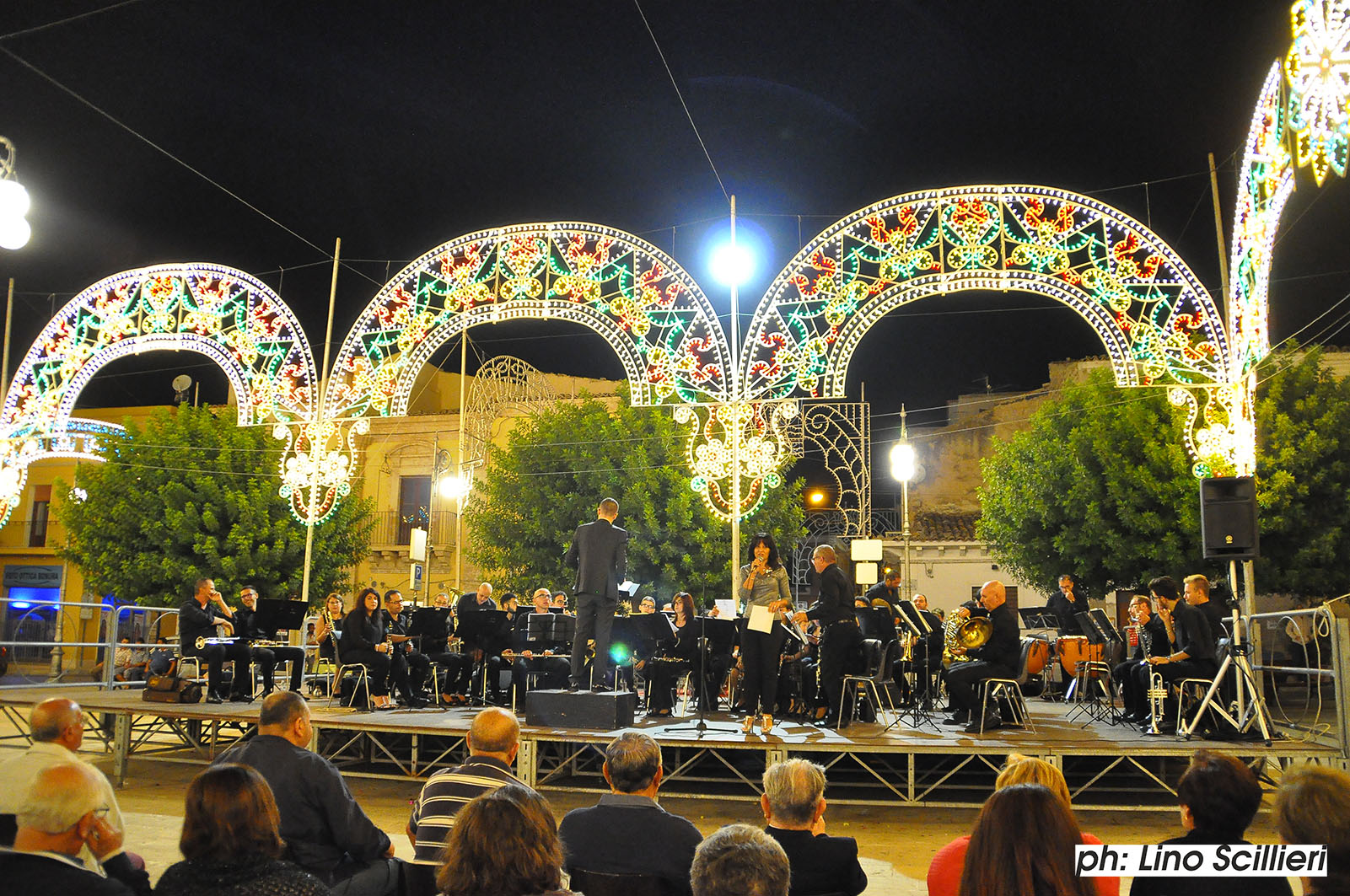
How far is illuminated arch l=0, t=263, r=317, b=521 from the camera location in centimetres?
1504

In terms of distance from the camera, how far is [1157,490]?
20641mm

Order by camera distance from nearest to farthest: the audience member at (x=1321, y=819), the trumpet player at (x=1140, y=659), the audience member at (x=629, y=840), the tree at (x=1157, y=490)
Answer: the audience member at (x=1321, y=819)
the audience member at (x=629, y=840)
the trumpet player at (x=1140, y=659)
the tree at (x=1157, y=490)

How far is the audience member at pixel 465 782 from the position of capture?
4.48 meters

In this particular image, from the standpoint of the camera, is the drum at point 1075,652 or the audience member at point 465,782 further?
the drum at point 1075,652

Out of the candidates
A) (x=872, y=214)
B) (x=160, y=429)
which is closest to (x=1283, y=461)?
(x=872, y=214)

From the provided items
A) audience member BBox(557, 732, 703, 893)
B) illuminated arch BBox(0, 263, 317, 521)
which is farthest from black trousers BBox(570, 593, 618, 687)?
illuminated arch BBox(0, 263, 317, 521)

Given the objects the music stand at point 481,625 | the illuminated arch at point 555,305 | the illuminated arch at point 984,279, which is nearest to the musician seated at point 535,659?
the music stand at point 481,625

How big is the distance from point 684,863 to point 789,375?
32.2 ft

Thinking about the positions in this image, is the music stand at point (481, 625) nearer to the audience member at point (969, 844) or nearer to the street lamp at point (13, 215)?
the street lamp at point (13, 215)

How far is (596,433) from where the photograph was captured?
2616 cm

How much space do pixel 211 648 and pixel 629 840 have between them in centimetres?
984

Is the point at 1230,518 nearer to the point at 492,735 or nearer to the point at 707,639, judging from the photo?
the point at 707,639

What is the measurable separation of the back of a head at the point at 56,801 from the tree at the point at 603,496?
823 inches

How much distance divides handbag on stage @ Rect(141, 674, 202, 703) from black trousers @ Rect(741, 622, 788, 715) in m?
6.58
